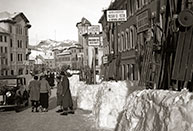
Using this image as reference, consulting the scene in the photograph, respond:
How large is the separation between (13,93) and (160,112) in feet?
35.2

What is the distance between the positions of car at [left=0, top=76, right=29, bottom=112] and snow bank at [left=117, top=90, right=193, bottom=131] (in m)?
8.59

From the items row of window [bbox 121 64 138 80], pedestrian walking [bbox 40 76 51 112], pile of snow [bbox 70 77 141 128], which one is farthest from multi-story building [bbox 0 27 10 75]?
pile of snow [bbox 70 77 141 128]

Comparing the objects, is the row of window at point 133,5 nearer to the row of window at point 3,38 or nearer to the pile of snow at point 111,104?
the pile of snow at point 111,104

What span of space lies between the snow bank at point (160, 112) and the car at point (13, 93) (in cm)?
859

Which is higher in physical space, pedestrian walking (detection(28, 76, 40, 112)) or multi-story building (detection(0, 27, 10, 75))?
multi-story building (detection(0, 27, 10, 75))

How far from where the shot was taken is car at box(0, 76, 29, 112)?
14.2m

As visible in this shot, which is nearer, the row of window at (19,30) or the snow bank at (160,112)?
the snow bank at (160,112)

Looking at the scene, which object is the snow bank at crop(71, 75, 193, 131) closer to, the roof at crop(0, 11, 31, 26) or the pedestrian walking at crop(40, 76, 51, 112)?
the pedestrian walking at crop(40, 76, 51, 112)

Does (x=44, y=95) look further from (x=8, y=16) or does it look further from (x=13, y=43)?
(x=8, y=16)

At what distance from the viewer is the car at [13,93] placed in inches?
560

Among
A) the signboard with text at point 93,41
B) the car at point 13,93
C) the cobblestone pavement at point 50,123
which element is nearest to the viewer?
the cobblestone pavement at point 50,123

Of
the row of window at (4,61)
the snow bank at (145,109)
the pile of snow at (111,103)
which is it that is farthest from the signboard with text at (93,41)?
the row of window at (4,61)

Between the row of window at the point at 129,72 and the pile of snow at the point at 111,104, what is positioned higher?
the row of window at the point at 129,72

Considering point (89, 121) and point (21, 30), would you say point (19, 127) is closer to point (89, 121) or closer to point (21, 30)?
point (89, 121)
